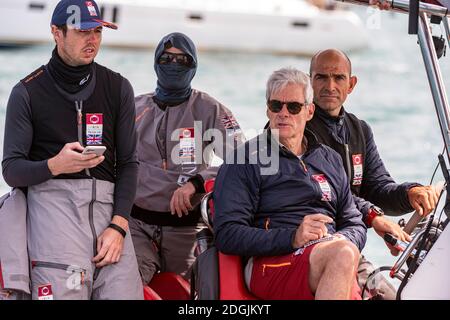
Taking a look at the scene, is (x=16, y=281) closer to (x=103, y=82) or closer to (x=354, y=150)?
(x=103, y=82)

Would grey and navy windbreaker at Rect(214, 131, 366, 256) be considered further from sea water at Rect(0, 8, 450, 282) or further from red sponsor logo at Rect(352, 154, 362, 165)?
sea water at Rect(0, 8, 450, 282)

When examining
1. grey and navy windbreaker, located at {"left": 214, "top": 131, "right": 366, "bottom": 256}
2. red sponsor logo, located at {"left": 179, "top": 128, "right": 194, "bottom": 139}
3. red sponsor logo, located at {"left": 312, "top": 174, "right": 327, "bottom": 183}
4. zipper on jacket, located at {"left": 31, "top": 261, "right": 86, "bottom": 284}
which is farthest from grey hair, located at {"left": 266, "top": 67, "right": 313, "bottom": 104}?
zipper on jacket, located at {"left": 31, "top": 261, "right": 86, "bottom": 284}

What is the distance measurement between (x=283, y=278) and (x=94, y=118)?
994 millimetres

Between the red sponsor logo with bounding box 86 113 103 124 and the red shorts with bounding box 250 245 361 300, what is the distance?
2.77 feet

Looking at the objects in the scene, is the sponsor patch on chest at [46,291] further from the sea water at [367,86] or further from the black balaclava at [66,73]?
the sea water at [367,86]

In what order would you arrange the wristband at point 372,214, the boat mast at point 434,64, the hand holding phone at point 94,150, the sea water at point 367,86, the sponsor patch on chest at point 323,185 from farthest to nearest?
the sea water at point 367,86
the wristband at point 372,214
the sponsor patch on chest at point 323,185
the hand holding phone at point 94,150
the boat mast at point 434,64

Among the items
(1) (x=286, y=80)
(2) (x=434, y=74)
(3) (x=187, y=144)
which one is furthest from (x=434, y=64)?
(3) (x=187, y=144)

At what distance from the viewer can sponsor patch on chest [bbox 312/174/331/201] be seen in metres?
4.11

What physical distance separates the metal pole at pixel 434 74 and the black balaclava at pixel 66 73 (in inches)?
52.5

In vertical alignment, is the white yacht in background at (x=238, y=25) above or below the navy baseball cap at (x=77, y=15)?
above

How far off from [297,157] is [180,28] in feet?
97.0

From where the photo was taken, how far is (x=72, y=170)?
12.4ft

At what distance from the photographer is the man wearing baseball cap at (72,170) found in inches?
152

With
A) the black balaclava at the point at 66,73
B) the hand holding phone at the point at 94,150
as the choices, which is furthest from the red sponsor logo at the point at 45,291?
the black balaclava at the point at 66,73
